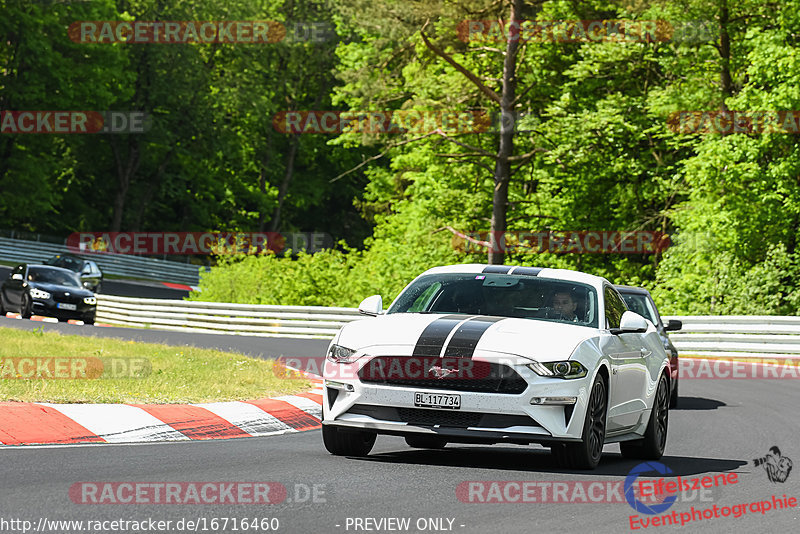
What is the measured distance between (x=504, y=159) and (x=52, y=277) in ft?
53.0

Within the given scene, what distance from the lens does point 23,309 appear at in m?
32.4

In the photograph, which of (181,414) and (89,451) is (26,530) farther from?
(181,414)

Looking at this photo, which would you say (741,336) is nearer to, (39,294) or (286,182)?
(39,294)

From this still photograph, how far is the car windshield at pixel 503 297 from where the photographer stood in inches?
408

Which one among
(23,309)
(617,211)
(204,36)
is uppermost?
(204,36)

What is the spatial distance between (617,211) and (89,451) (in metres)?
35.5

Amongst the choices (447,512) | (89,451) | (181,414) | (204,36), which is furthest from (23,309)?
(204,36)

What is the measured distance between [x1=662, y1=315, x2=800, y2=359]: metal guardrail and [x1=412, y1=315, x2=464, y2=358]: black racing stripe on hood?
69.9 ft

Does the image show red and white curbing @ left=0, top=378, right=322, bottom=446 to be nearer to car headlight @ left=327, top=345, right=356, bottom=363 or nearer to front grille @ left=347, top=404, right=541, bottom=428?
car headlight @ left=327, top=345, right=356, bottom=363

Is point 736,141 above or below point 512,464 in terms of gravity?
above

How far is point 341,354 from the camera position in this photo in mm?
9586

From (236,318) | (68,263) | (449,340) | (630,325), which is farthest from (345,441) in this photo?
(68,263)

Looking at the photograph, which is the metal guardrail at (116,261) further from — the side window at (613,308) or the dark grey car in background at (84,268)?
the side window at (613,308)

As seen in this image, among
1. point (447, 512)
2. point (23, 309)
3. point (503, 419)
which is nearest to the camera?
point (447, 512)
